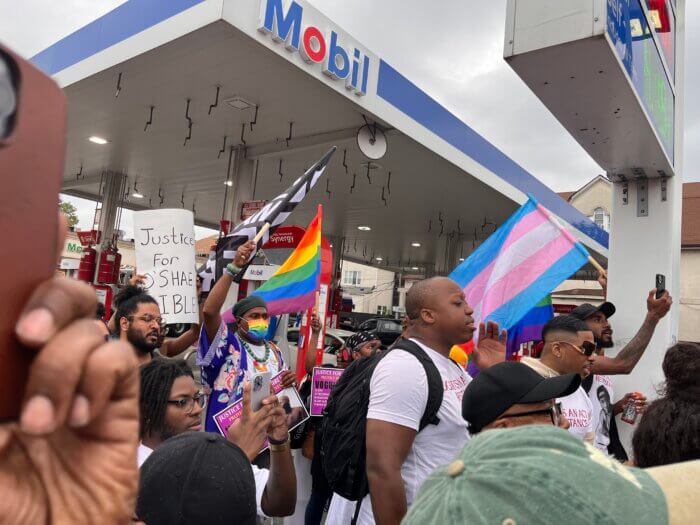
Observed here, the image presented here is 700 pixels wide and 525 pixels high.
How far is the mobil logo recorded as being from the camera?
566 centimetres

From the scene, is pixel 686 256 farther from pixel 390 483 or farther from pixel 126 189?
pixel 390 483

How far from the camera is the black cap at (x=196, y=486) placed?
147 cm

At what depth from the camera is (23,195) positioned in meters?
0.57

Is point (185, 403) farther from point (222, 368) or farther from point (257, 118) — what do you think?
point (257, 118)

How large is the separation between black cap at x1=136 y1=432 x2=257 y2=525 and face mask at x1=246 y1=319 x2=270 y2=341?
2381mm

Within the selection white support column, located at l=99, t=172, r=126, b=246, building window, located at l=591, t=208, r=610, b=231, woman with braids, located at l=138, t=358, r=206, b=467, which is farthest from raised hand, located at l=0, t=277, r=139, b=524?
building window, located at l=591, t=208, r=610, b=231

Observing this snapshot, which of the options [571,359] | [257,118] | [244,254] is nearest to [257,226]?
[244,254]

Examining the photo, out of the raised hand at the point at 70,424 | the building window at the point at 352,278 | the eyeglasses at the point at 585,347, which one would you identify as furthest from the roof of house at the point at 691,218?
the raised hand at the point at 70,424

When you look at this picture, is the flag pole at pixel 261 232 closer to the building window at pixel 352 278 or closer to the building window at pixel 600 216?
the building window at pixel 600 216

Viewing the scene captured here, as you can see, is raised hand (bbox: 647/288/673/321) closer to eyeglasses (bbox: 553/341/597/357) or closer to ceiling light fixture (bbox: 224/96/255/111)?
eyeglasses (bbox: 553/341/597/357)

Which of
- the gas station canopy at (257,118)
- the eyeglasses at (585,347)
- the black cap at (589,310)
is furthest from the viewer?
the gas station canopy at (257,118)

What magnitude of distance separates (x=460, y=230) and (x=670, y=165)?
12.8m

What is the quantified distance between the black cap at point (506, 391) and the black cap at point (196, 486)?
0.88 m

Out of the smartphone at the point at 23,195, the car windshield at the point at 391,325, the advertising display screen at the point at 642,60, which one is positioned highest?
the advertising display screen at the point at 642,60
